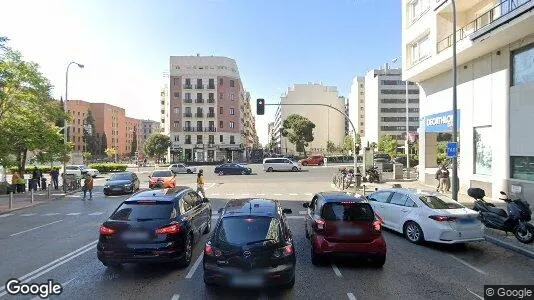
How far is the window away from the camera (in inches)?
637

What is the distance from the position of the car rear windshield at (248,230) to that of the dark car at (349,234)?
1.64m

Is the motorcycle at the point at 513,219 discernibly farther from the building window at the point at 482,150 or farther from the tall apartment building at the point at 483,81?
the building window at the point at 482,150

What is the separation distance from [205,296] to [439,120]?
2136 cm

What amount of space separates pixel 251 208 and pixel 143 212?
227 cm

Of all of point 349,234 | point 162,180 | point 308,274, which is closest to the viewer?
point 308,274

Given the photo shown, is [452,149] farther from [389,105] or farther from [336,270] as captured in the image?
[389,105]

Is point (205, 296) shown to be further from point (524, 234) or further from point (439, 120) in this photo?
point (439, 120)

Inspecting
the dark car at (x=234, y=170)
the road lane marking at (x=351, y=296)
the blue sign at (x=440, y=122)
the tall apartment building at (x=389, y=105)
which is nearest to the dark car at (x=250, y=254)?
the road lane marking at (x=351, y=296)

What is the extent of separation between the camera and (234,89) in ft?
284

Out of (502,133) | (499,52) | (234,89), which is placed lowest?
(502,133)

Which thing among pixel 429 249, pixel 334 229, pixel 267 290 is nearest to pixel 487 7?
pixel 429 249

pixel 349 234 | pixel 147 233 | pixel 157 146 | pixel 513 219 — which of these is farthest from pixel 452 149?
pixel 157 146

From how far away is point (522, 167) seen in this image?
16.8 meters

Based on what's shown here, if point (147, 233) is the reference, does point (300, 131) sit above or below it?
above
